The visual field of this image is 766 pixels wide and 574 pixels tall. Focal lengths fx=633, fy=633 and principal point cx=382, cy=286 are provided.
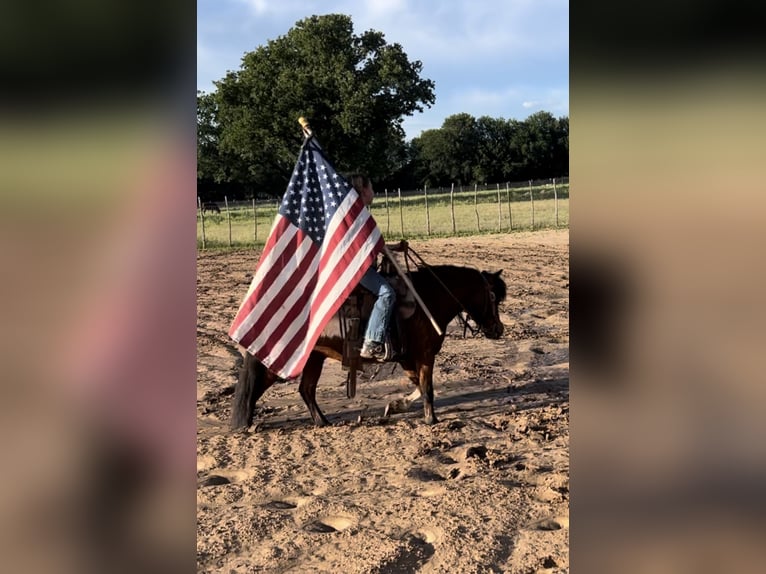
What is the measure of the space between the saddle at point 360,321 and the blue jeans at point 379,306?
7 centimetres

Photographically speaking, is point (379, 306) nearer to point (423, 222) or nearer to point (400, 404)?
point (400, 404)

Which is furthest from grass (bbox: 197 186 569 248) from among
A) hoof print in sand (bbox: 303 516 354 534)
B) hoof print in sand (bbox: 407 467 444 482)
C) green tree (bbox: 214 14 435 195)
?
hoof print in sand (bbox: 303 516 354 534)

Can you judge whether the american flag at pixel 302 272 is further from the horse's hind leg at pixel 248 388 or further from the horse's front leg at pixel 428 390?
the horse's front leg at pixel 428 390

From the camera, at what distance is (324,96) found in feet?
113

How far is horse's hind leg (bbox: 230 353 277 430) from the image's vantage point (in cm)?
598

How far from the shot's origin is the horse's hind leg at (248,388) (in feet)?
19.6

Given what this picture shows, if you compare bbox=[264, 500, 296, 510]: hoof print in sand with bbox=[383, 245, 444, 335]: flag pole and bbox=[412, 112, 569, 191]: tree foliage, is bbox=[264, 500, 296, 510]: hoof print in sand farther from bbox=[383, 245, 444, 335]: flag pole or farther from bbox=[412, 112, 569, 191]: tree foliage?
bbox=[412, 112, 569, 191]: tree foliage

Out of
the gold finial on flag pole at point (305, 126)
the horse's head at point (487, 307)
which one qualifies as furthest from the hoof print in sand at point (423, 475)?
the gold finial on flag pole at point (305, 126)

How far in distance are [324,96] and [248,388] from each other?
3075 centimetres

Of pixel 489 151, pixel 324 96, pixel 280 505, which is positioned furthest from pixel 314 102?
pixel 489 151
